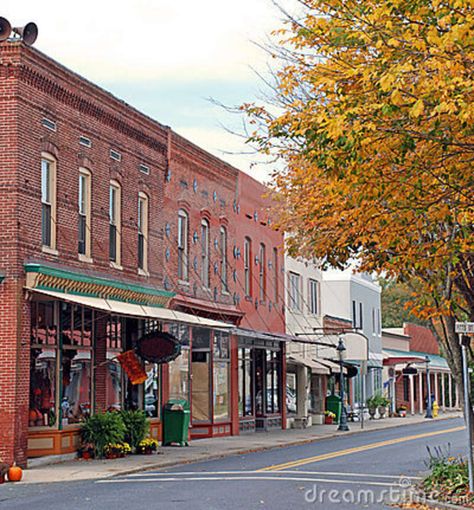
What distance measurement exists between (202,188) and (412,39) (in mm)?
21594

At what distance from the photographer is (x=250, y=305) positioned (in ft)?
123

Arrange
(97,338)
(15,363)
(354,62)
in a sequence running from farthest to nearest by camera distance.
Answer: (97,338), (15,363), (354,62)

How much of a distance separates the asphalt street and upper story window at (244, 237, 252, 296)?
38.3 feet

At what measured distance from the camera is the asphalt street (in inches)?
602

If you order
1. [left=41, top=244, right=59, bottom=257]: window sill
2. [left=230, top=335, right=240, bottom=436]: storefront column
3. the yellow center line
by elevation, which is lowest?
the yellow center line

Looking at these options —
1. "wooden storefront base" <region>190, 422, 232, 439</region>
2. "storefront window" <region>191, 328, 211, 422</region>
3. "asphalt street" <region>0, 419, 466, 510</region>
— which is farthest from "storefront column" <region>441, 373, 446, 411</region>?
"asphalt street" <region>0, 419, 466, 510</region>

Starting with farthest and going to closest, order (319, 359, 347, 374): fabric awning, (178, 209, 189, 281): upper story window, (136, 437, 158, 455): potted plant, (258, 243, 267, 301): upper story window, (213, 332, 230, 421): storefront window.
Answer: (319, 359, 347, 374): fabric awning < (258, 243, 267, 301): upper story window < (213, 332, 230, 421): storefront window < (178, 209, 189, 281): upper story window < (136, 437, 158, 455): potted plant

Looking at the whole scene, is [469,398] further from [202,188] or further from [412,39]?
[202,188]

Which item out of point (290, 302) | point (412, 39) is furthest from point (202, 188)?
point (412, 39)

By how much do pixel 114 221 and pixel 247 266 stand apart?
11498 mm

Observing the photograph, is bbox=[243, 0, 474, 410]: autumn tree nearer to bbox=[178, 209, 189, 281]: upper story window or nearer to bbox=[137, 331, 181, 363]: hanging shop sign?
bbox=[137, 331, 181, 363]: hanging shop sign

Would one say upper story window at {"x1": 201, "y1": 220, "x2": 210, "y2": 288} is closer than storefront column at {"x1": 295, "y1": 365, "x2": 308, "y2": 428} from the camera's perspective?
Yes

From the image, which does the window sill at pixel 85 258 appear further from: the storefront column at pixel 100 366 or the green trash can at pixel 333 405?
the green trash can at pixel 333 405

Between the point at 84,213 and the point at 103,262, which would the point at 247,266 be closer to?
the point at 103,262
